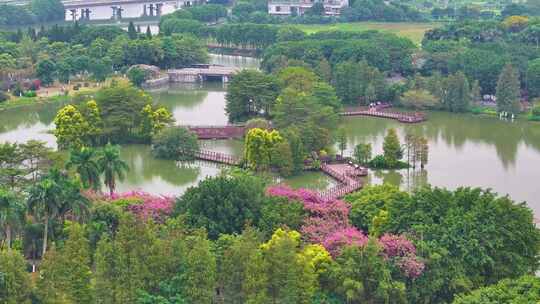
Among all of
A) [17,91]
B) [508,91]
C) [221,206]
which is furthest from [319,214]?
[17,91]

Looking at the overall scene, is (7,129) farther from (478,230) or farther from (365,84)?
(478,230)

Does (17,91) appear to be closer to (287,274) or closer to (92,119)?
(92,119)

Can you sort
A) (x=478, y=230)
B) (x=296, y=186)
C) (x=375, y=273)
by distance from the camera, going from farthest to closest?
(x=296, y=186) < (x=478, y=230) < (x=375, y=273)

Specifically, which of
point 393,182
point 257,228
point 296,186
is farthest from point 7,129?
point 257,228

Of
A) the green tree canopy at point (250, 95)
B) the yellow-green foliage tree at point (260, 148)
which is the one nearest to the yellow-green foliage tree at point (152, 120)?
the green tree canopy at point (250, 95)

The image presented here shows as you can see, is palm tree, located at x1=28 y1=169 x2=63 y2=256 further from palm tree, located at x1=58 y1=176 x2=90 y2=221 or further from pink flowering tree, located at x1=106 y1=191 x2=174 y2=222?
pink flowering tree, located at x1=106 y1=191 x2=174 y2=222

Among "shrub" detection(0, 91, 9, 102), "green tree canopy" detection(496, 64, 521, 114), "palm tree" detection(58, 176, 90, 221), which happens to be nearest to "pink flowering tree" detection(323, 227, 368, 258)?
"palm tree" detection(58, 176, 90, 221)

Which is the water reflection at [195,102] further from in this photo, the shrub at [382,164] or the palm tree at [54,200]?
the palm tree at [54,200]
